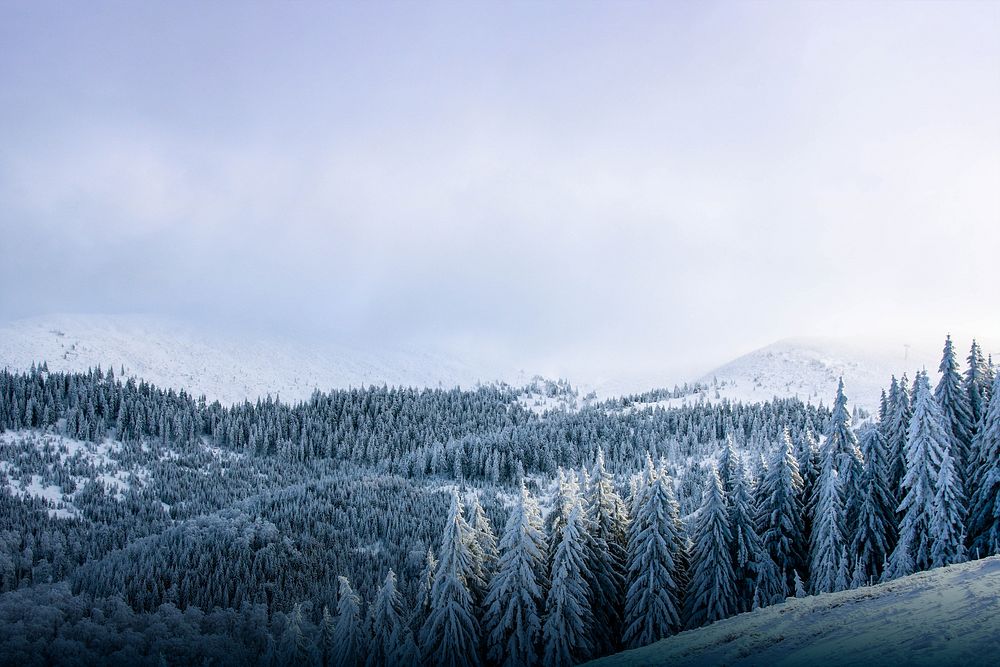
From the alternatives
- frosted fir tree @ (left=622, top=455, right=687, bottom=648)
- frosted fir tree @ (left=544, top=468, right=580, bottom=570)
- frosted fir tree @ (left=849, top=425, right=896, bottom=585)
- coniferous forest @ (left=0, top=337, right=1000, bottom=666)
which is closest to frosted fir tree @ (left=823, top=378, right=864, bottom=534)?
coniferous forest @ (left=0, top=337, right=1000, bottom=666)

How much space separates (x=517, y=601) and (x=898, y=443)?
33426 millimetres

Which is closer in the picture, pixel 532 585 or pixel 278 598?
pixel 532 585

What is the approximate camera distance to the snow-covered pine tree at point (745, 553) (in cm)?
4656

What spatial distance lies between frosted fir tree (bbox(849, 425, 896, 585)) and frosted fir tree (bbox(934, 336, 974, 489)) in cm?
503

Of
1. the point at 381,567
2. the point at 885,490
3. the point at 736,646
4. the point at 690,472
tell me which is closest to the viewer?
the point at 736,646

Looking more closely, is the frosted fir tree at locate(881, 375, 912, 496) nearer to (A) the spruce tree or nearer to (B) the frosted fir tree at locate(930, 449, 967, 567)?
(A) the spruce tree

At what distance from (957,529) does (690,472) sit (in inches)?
4147

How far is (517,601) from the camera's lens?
41562mm

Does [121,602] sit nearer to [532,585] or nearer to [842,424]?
[532,585]

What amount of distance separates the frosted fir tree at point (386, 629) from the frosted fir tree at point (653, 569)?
1660 cm

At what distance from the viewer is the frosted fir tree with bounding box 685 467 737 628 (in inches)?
1748

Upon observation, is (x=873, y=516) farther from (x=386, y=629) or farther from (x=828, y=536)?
(x=386, y=629)

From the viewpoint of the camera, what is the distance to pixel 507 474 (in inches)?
7475

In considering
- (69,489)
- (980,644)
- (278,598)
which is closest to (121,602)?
(278,598)
